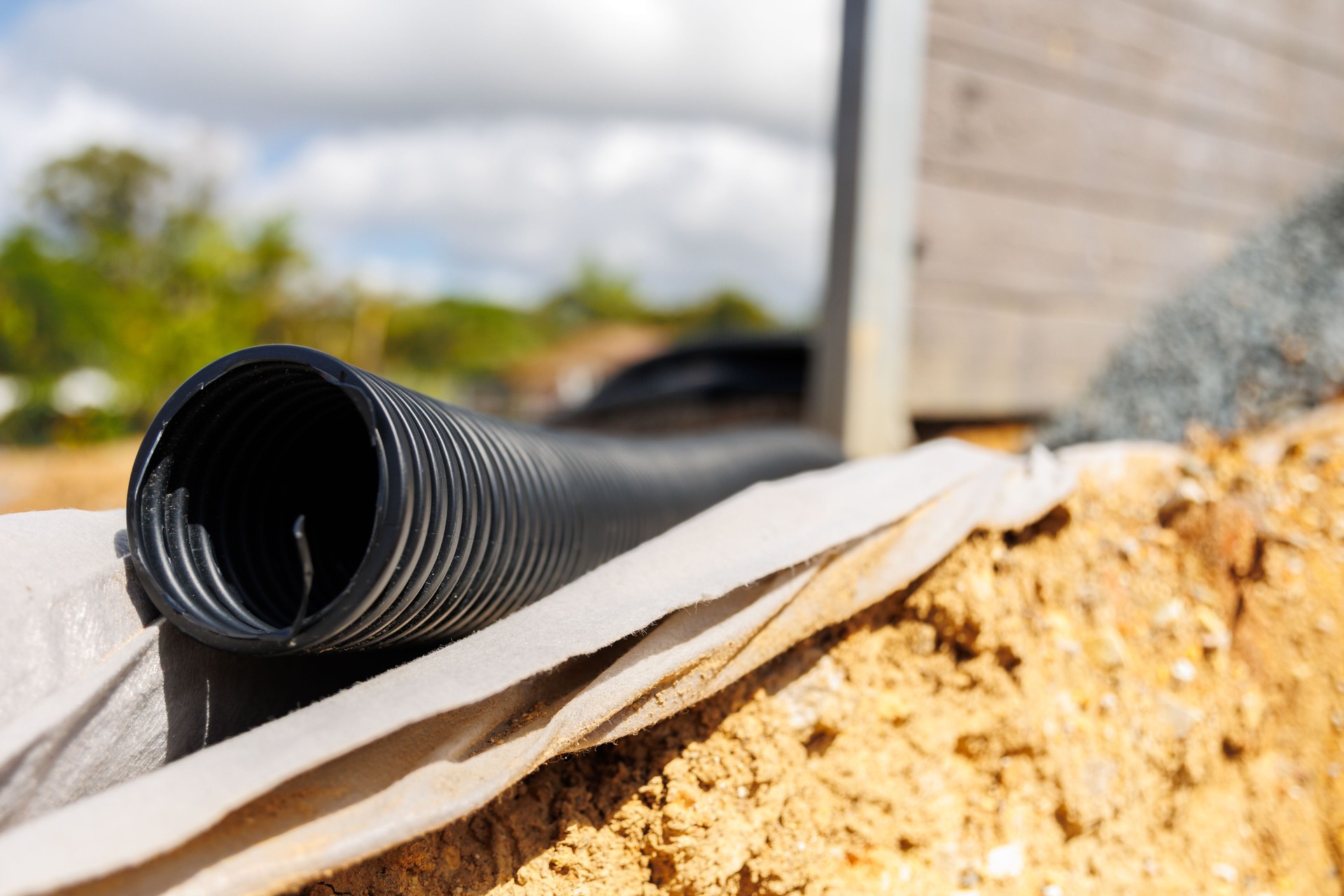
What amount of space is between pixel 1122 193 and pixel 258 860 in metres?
4.94

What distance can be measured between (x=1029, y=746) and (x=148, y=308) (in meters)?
17.8

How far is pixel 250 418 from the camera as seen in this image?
1480mm

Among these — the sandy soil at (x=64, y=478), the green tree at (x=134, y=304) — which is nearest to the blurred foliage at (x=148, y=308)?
the green tree at (x=134, y=304)

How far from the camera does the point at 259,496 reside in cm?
159

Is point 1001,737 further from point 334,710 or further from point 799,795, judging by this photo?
point 334,710

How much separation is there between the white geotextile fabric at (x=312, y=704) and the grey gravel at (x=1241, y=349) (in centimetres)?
→ 224

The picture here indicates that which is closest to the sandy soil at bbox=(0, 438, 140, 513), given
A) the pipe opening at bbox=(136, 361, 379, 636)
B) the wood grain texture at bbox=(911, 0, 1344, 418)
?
the pipe opening at bbox=(136, 361, 379, 636)

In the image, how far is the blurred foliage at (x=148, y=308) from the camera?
520 inches

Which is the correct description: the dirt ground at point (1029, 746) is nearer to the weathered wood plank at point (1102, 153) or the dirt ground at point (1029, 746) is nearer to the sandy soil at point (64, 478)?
the weathered wood plank at point (1102, 153)

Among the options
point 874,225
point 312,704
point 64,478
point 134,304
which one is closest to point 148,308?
point 134,304

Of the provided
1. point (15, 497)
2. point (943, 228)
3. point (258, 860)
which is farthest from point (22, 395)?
point (258, 860)

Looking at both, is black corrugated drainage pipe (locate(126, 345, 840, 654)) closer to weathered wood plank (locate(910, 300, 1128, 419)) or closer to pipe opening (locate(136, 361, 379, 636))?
pipe opening (locate(136, 361, 379, 636))

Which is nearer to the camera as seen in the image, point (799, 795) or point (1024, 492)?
point (799, 795)

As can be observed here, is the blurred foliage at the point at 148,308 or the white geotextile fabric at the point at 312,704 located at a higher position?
the blurred foliage at the point at 148,308
